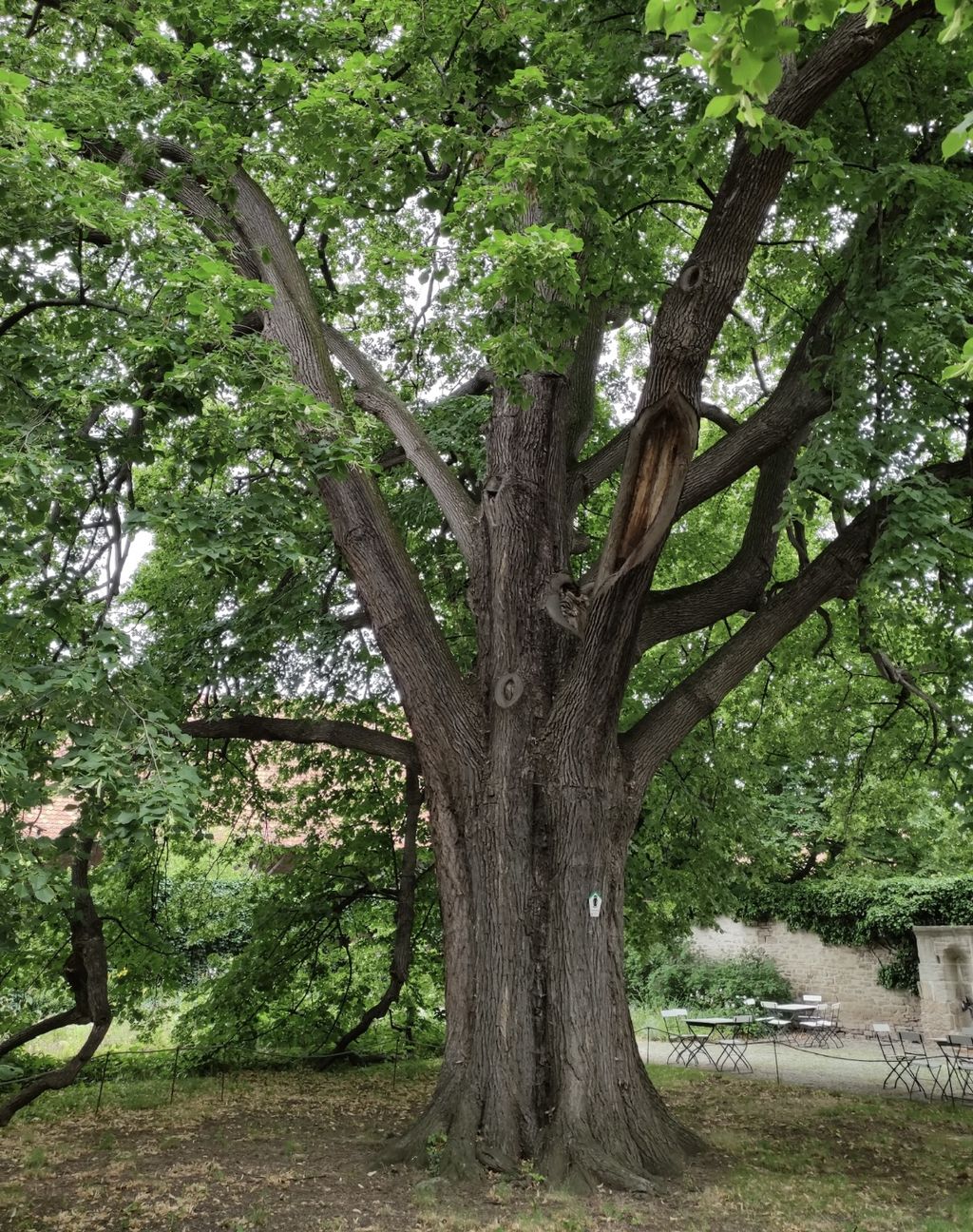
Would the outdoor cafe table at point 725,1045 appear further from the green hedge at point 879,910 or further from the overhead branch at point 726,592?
the overhead branch at point 726,592

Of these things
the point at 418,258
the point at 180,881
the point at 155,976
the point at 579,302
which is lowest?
the point at 155,976

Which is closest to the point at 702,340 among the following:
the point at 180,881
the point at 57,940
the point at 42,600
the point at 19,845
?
the point at 42,600

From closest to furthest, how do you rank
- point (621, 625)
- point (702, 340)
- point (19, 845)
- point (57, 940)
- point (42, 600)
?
point (19, 845), point (42, 600), point (702, 340), point (621, 625), point (57, 940)

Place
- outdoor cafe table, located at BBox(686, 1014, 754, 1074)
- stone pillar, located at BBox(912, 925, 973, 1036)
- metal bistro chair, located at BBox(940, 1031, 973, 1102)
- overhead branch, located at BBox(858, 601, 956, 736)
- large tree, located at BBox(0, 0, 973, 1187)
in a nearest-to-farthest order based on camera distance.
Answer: large tree, located at BBox(0, 0, 973, 1187), overhead branch, located at BBox(858, 601, 956, 736), metal bistro chair, located at BBox(940, 1031, 973, 1102), outdoor cafe table, located at BBox(686, 1014, 754, 1074), stone pillar, located at BBox(912, 925, 973, 1036)

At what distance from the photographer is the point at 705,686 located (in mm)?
7520

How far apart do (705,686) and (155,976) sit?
6844mm

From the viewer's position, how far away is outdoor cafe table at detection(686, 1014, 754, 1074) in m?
12.8

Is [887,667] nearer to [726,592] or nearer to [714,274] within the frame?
[726,592]

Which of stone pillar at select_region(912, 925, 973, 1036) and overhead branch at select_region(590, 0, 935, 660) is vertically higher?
overhead branch at select_region(590, 0, 935, 660)

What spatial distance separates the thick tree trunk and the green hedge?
406 inches

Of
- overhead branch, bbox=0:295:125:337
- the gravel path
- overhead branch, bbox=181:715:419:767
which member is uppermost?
overhead branch, bbox=0:295:125:337

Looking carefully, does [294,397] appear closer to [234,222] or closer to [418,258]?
[418,258]

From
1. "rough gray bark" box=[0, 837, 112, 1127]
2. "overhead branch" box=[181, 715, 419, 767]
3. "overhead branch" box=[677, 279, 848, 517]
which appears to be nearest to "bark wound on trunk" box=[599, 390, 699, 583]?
"overhead branch" box=[677, 279, 848, 517]

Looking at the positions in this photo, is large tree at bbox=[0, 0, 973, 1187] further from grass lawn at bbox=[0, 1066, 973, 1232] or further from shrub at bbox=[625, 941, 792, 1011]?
shrub at bbox=[625, 941, 792, 1011]
